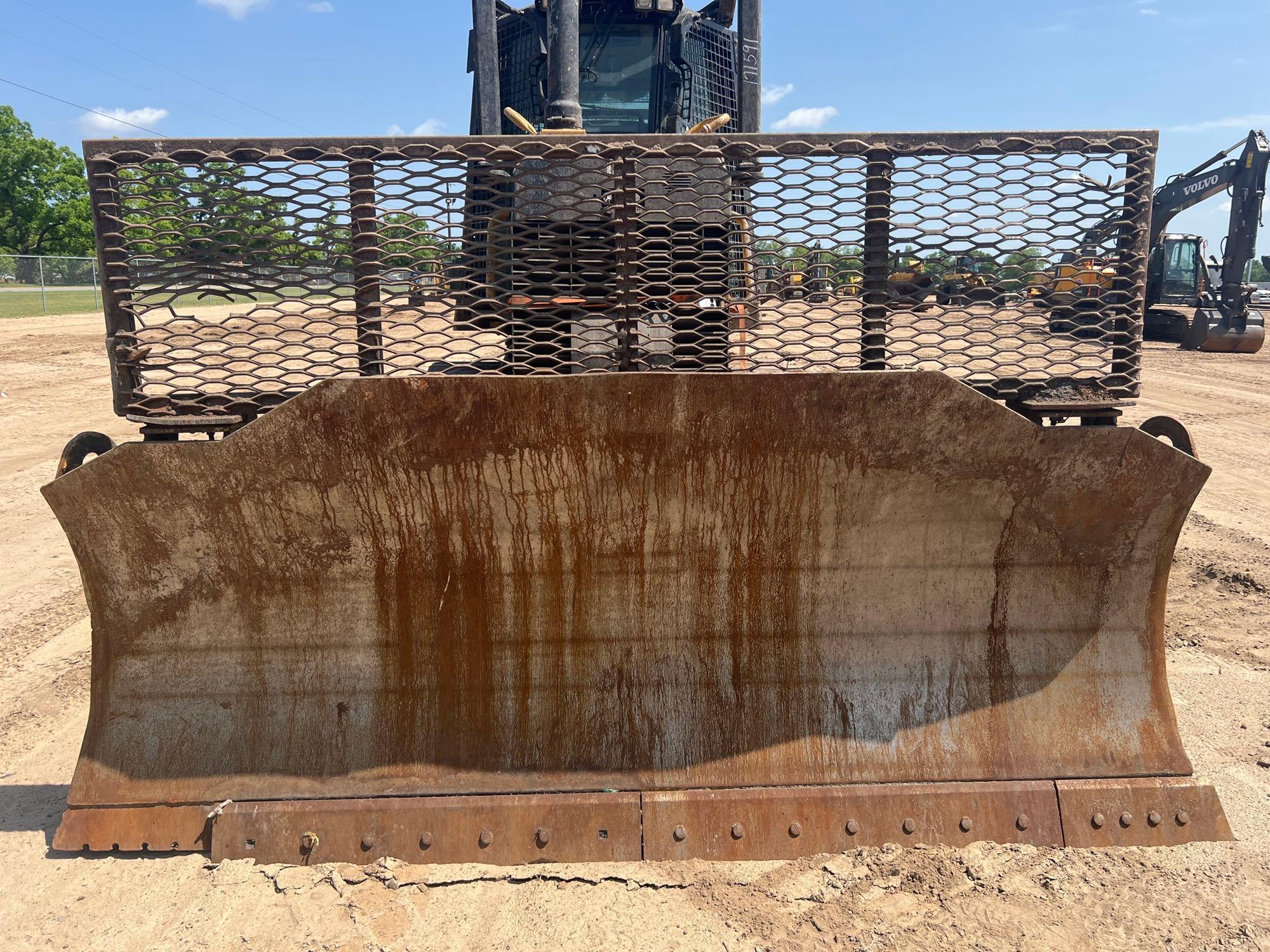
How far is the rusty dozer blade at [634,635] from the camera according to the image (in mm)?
2609

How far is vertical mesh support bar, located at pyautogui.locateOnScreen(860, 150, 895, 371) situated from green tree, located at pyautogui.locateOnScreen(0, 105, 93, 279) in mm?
53968

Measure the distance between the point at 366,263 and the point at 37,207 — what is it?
185ft

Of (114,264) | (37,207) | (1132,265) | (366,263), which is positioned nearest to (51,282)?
(37,207)

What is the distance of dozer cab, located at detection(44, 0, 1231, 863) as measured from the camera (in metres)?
2.49

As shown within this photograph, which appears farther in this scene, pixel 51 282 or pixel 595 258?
pixel 51 282

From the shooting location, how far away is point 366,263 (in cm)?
248

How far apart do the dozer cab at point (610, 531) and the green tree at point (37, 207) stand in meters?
53.1

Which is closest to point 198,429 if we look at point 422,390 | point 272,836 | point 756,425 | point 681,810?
point 422,390

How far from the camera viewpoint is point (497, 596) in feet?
9.07

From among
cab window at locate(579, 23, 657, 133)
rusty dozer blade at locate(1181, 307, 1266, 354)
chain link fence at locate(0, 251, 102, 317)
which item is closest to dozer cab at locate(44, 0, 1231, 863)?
cab window at locate(579, 23, 657, 133)

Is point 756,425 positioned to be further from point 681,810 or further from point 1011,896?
point 1011,896

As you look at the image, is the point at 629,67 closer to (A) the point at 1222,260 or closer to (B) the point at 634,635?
(B) the point at 634,635

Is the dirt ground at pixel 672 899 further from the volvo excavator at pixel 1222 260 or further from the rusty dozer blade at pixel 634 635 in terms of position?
the volvo excavator at pixel 1222 260

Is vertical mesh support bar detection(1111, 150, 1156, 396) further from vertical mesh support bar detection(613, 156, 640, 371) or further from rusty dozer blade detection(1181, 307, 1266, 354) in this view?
rusty dozer blade detection(1181, 307, 1266, 354)
